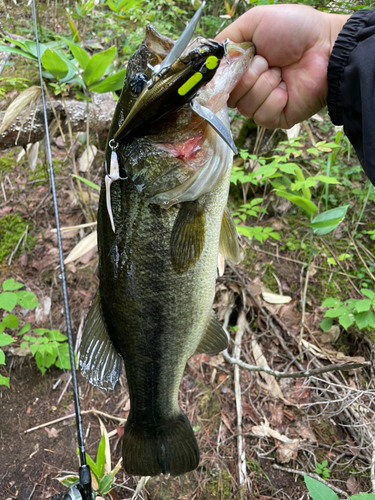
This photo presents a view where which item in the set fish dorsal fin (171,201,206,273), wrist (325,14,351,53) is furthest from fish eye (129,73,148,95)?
wrist (325,14,351,53)

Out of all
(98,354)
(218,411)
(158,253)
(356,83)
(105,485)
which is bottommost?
(218,411)

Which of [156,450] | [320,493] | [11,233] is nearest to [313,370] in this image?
[320,493]

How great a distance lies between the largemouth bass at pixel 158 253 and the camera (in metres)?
1.28

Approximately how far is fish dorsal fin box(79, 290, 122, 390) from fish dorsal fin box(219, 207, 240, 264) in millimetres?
634

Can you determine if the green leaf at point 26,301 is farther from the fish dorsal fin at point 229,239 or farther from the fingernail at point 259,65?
the fingernail at point 259,65

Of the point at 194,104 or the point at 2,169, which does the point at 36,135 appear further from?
the point at 194,104

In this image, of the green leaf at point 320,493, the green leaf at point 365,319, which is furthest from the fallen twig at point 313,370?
the green leaf at point 320,493

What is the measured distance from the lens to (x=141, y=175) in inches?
52.2

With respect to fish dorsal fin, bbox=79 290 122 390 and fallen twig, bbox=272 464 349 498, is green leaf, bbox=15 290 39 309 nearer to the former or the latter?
fish dorsal fin, bbox=79 290 122 390

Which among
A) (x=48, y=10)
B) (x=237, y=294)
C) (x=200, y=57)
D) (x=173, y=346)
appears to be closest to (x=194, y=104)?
(x=200, y=57)

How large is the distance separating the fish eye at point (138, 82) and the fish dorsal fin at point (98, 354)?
87 centimetres

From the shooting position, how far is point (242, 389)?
8.80ft

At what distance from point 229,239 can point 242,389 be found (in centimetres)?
158

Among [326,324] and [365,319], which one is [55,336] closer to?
[326,324]
